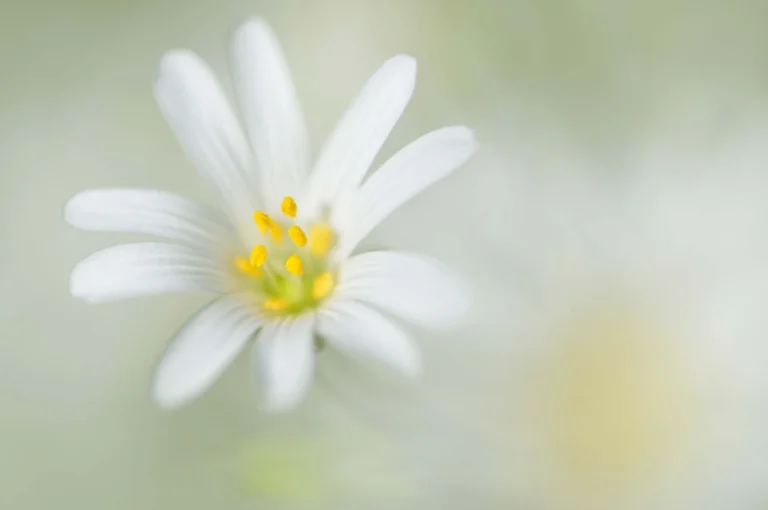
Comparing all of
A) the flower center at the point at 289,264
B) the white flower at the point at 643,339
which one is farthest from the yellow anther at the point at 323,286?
the white flower at the point at 643,339

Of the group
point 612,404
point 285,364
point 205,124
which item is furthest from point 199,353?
point 612,404

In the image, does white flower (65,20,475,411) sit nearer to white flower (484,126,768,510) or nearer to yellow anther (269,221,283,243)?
yellow anther (269,221,283,243)

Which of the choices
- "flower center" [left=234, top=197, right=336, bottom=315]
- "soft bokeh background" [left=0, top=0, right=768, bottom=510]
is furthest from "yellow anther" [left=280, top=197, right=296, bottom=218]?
"soft bokeh background" [left=0, top=0, right=768, bottom=510]

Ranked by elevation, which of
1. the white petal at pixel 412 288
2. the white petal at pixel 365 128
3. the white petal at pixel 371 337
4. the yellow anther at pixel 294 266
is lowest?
the white petal at pixel 371 337

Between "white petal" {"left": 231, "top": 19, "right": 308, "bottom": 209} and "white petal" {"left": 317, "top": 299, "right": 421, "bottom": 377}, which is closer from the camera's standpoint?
"white petal" {"left": 317, "top": 299, "right": 421, "bottom": 377}

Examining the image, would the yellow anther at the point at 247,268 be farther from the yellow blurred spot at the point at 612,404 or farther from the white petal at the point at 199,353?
the yellow blurred spot at the point at 612,404

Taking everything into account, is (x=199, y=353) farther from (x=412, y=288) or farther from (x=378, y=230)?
(x=378, y=230)

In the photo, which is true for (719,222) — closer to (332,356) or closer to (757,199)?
(757,199)
